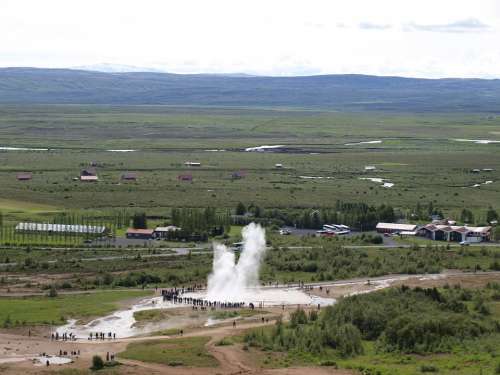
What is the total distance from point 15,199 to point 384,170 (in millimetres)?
50747

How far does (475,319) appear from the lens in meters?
45.3

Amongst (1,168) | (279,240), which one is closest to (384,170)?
(1,168)

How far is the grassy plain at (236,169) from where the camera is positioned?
9344cm

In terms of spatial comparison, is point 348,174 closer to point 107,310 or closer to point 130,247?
point 130,247

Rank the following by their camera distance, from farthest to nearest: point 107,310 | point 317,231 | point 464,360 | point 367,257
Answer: point 317,231 → point 367,257 → point 107,310 → point 464,360

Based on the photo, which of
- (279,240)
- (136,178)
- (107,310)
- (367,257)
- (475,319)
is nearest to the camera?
(475,319)

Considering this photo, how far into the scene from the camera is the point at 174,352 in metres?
40.6

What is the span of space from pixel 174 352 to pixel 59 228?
3347 centimetres

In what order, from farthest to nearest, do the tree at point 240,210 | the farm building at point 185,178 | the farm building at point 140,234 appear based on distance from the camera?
the farm building at point 185,178 < the tree at point 240,210 < the farm building at point 140,234

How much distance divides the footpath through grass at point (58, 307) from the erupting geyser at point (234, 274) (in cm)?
367

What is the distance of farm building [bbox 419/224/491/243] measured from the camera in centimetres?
7306

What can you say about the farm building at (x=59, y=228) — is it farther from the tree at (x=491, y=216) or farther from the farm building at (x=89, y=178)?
the farm building at (x=89, y=178)

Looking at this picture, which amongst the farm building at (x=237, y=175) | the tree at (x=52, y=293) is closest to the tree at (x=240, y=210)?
the tree at (x=52, y=293)

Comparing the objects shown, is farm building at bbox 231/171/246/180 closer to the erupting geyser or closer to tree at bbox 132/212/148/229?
tree at bbox 132/212/148/229
